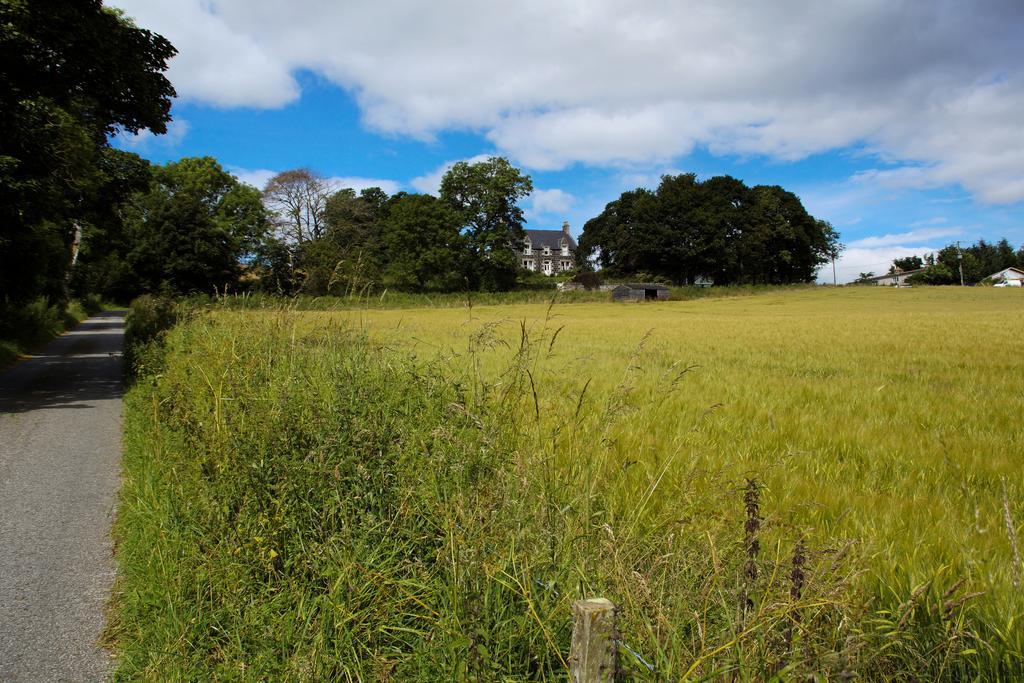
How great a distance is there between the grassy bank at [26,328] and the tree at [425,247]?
43571 millimetres

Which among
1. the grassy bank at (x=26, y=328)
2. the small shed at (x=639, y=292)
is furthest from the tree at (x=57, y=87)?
the small shed at (x=639, y=292)

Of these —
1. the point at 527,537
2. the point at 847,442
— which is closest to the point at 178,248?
the point at 847,442

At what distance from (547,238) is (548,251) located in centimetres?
434

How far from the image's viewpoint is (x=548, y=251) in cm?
13312

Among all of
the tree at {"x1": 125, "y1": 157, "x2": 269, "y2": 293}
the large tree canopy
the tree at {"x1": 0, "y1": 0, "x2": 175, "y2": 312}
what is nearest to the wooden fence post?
the tree at {"x1": 0, "y1": 0, "x2": 175, "y2": 312}

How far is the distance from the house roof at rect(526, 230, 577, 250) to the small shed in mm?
65353

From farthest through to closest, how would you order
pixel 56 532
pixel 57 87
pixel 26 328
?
pixel 26 328 → pixel 57 87 → pixel 56 532

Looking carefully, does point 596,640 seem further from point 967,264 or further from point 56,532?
point 967,264

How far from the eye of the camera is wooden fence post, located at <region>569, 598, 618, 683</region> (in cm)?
142

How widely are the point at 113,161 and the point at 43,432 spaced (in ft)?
70.7

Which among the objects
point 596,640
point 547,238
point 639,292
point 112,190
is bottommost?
point 596,640

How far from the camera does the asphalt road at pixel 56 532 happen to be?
115 inches

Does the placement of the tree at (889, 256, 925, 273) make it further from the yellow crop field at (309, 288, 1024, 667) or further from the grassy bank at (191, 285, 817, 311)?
the yellow crop field at (309, 288, 1024, 667)

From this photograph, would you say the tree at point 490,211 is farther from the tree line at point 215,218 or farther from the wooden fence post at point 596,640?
the wooden fence post at point 596,640
